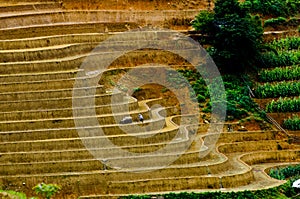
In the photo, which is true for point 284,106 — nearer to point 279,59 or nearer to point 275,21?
point 279,59

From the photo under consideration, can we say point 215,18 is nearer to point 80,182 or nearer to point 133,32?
point 133,32

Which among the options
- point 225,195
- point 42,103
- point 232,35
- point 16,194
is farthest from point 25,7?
point 225,195

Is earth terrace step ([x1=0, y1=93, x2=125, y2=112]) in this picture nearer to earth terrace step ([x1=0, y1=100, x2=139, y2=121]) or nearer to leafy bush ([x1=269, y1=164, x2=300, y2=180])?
earth terrace step ([x1=0, y1=100, x2=139, y2=121])

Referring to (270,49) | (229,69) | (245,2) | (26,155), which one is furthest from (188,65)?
(26,155)

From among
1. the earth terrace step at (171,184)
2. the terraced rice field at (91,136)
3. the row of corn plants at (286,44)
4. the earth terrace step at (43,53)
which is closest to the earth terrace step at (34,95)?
the terraced rice field at (91,136)

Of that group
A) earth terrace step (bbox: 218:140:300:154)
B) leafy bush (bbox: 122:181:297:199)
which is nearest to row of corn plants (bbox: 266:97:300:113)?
earth terrace step (bbox: 218:140:300:154)
